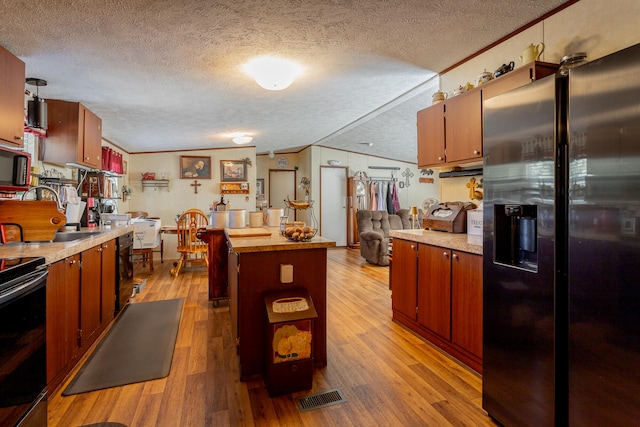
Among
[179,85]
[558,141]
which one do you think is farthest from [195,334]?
[558,141]

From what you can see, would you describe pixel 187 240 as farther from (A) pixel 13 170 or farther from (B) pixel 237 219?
(A) pixel 13 170

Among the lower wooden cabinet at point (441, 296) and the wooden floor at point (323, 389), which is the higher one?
the lower wooden cabinet at point (441, 296)

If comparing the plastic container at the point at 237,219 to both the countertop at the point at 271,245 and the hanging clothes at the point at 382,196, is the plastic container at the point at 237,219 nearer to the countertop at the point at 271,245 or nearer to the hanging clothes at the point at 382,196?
the countertop at the point at 271,245

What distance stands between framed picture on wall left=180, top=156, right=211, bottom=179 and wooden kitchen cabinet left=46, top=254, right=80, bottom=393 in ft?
14.9

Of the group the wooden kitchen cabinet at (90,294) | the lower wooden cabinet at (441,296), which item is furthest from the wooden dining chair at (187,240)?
the lower wooden cabinet at (441,296)

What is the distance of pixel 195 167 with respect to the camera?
6.54 meters

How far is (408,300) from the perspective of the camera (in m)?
2.84

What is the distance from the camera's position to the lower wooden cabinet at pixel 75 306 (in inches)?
74.3

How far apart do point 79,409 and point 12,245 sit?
1094mm

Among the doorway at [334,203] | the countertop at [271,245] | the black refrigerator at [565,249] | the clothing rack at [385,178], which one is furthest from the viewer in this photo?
the clothing rack at [385,178]

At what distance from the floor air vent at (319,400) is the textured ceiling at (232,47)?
2.28 m

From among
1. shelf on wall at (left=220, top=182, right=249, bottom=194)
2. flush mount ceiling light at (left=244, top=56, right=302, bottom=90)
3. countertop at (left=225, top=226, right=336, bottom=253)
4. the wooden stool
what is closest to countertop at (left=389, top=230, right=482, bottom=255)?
countertop at (left=225, top=226, right=336, bottom=253)

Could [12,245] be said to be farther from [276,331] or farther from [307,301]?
[307,301]

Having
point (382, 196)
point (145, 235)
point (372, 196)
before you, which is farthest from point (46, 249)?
point (382, 196)
